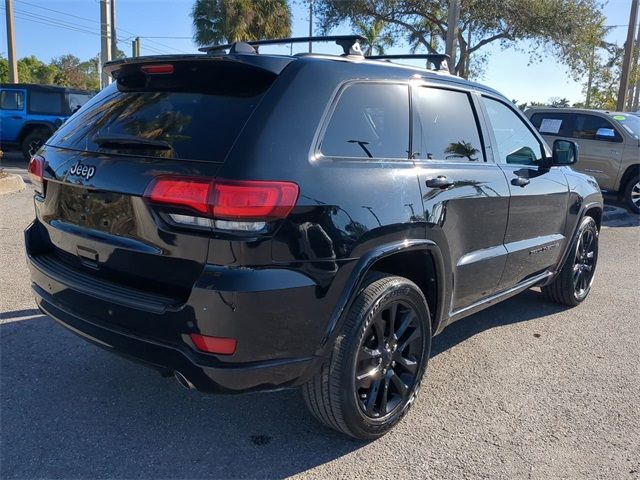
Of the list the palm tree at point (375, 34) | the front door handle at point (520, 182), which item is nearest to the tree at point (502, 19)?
the palm tree at point (375, 34)

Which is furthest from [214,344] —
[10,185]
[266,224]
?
[10,185]

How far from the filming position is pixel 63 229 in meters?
2.84

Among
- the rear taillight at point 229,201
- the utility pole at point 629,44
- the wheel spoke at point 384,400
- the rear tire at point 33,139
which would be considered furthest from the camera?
the utility pole at point 629,44

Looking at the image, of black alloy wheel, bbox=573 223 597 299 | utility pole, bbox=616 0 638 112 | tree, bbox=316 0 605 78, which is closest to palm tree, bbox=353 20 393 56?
tree, bbox=316 0 605 78

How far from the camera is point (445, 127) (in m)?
3.41

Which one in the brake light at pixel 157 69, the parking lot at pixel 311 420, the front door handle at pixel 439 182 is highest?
the brake light at pixel 157 69

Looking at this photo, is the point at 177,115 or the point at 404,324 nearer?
the point at 177,115

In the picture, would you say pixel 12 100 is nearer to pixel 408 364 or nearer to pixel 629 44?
pixel 408 364

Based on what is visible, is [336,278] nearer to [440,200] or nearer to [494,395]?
[440,200]

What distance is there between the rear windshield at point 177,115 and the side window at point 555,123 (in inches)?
394

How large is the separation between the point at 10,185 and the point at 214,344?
8159mm

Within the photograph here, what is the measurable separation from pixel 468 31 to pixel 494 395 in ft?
68.6

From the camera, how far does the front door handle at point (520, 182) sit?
12.9 feet

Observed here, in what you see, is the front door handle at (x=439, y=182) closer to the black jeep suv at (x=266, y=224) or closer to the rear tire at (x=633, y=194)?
the black jeep suv at (x=266, y=224)
